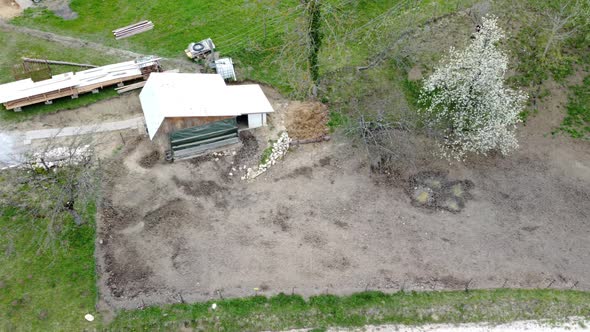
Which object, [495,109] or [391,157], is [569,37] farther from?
[391,157]

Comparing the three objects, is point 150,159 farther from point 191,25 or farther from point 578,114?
point 578,114

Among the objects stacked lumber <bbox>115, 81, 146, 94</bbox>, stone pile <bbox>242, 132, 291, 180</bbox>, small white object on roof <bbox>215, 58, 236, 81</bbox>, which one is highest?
small white object on roof <bbox>215, 58, 236, 81</bbox>

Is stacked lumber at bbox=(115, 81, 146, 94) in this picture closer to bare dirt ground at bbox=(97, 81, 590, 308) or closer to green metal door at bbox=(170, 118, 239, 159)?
bare dirt ground at bbox=(97, 81, 590, 308)

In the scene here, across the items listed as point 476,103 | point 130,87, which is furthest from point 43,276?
point 476,103

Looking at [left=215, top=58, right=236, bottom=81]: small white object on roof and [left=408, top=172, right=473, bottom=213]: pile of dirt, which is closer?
[left=408, top=172, right=473, bottom=213]: pile of dirt

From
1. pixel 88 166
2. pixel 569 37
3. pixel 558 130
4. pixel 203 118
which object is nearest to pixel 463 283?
pixel 558 130

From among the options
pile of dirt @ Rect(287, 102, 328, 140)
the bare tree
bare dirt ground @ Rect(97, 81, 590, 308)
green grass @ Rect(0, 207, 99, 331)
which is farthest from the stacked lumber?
pile of dirt @ Rect(287, 102, 328, 140)
